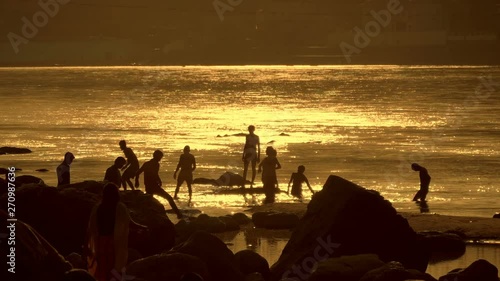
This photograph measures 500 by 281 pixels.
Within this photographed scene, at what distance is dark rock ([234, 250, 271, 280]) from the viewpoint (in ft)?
52.2

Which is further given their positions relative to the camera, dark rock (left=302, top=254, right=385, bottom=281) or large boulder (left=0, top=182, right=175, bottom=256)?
large boulder (left=0, top=182, right=175, bottom=256)

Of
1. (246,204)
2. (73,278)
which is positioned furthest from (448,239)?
(73,278)

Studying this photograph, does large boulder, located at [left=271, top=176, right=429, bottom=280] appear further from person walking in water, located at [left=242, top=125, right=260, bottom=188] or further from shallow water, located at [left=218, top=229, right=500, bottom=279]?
person walking in water, located at [left=242, top=125, right=260, bottom=188]

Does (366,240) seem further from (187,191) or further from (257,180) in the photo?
(257,180)

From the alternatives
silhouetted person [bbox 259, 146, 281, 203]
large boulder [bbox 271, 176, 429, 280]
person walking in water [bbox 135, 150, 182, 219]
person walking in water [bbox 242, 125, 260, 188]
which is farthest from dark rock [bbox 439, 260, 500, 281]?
person walking in water [bbox 242, 125, 260, 188]

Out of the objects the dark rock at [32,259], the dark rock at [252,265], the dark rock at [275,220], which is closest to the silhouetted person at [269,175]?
the dark rock at [275,220]

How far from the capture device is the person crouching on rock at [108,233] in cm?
1237

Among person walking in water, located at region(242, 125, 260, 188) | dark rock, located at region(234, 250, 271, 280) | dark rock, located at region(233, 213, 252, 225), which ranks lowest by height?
dark rock, located at region(234, 250, 271, 280)

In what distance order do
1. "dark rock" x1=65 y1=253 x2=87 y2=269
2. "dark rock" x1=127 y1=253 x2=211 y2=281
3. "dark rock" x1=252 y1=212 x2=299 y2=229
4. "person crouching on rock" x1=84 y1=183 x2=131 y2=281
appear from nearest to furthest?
"person crouching on rock" x1=84 y1=183 x2=131 y2=281 < "dark rock" x1=127 y1=253 x2=211 y2=281 < "dark rock" x1=65 y1=253 x2=87 y2=269 < "dark rock" x1=252 y1=212 x2=299 y2=229

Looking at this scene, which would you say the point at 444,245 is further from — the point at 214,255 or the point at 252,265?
the point at 214,255

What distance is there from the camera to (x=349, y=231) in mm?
16141

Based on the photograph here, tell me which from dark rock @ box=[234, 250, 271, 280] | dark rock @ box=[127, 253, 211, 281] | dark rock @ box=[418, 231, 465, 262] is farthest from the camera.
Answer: dark rock @ box=[418, 231, 465, 262]

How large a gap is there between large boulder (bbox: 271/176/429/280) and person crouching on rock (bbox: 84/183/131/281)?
3.69m

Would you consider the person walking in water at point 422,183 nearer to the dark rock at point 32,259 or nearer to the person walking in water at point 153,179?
the person walking in water at point 153,179
